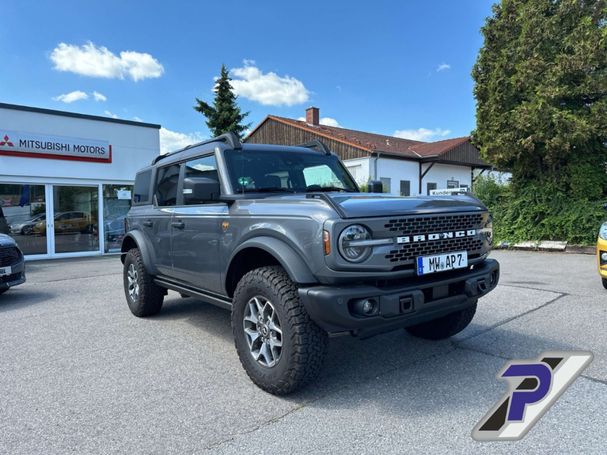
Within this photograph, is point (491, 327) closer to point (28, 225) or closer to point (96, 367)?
point (96, 367)

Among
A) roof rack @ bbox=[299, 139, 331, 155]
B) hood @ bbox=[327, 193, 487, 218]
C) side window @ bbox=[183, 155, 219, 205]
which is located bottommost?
hood @ bbox=[327, 193, 487, 218]

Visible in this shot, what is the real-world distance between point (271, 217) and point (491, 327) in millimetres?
2847

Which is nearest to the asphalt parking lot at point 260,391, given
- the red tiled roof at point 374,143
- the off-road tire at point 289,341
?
the off-road tire at point 289,341

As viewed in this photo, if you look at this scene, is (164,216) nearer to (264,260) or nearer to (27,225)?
(264,260)

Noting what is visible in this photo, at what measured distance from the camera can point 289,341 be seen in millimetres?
2846

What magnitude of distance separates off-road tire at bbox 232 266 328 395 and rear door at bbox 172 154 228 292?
799mm

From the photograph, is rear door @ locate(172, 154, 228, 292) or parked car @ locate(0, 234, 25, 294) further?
parked car @ locate(0, 234, 25, 294)

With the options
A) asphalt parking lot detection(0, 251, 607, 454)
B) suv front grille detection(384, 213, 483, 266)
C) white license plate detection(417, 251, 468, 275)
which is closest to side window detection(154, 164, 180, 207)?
asphalt parking lot detection(0, 251, 607, 454)

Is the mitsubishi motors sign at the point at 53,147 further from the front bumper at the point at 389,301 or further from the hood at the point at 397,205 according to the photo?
the front bumper at the point at 389,301

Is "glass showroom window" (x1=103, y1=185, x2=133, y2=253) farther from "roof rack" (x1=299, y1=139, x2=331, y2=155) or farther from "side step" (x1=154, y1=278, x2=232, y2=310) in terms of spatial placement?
"roof rack" (x1=299, y1=139, x2=331, y2=155)

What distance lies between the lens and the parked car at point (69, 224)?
12828mm

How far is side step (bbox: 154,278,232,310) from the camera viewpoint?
3731 mm

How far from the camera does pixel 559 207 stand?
38.8 ft

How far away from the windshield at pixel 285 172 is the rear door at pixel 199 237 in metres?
0.24
